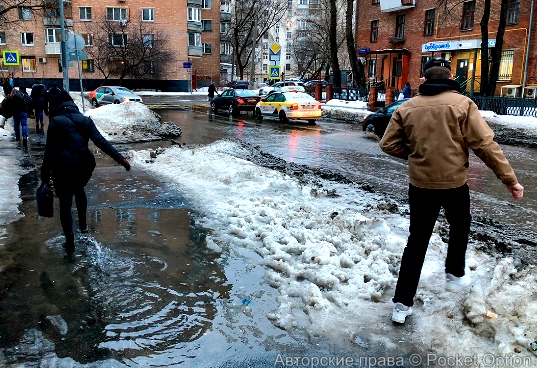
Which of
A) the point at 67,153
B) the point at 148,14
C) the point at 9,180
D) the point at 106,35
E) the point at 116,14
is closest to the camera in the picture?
the point at 67,153

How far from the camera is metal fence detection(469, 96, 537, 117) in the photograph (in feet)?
65.7

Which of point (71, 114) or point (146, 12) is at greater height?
point (146, 12)

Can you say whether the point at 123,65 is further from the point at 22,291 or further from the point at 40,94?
the point at 22,291

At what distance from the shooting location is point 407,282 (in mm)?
3643

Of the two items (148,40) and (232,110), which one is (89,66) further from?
(232,110)

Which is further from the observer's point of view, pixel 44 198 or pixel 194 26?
pixel 194 26

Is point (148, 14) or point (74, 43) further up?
point (148, 14)

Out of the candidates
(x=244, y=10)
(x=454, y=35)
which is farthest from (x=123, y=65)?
A: (x=454, y=35)

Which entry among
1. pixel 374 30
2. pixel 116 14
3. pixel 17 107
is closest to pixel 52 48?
pixel 116 14

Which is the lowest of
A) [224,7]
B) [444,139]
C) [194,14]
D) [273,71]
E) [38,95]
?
[38,95]

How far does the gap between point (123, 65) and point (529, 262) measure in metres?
52.9

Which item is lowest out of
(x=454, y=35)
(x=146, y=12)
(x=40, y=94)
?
(x=40, y=94)

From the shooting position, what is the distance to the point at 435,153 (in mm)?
3453

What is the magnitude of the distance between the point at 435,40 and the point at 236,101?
1831 cm
